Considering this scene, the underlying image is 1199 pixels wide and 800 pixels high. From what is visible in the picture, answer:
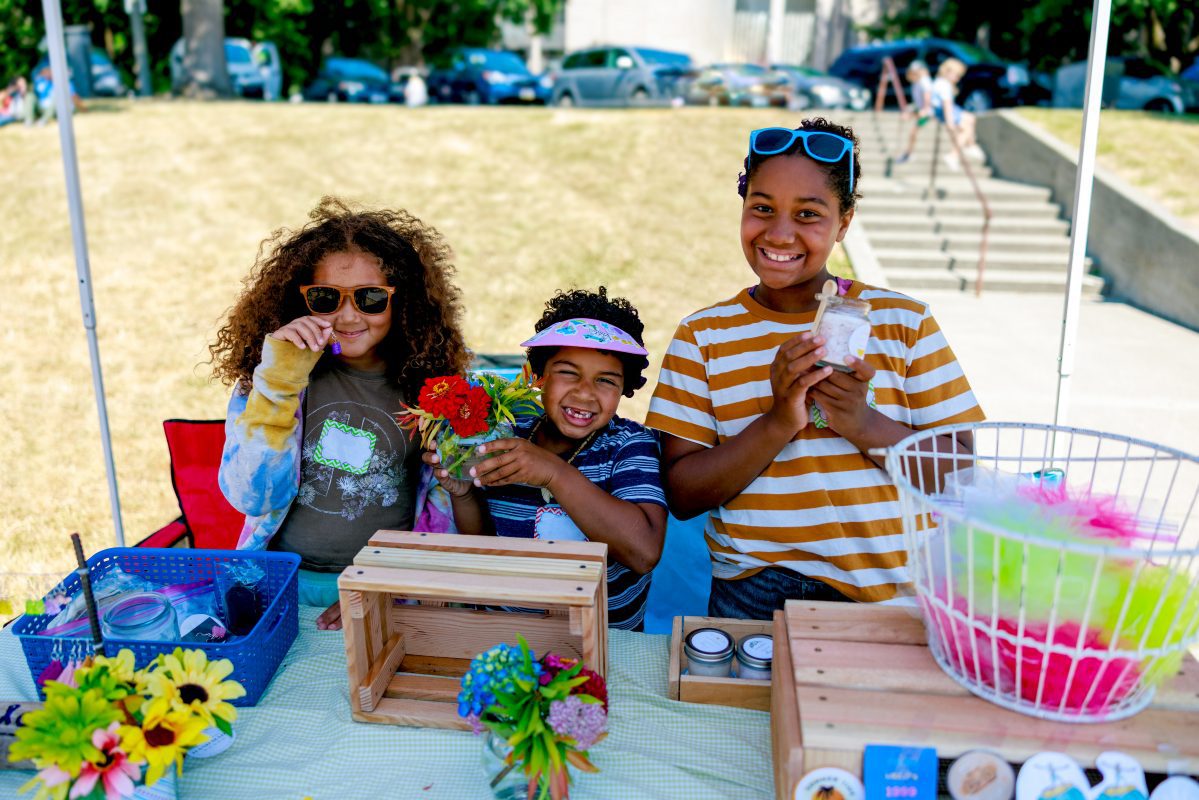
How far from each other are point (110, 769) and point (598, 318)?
140 centimetres

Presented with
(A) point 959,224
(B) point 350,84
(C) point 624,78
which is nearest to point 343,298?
(A) point 959,224

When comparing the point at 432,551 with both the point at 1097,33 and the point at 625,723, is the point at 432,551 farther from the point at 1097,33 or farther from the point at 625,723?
the point at 1097,33

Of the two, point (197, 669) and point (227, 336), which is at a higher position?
point (227, 336)

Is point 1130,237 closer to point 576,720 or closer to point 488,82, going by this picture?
point 576,720

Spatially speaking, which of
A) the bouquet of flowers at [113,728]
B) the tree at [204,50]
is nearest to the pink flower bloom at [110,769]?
the bouquet of flowers at [113,728]

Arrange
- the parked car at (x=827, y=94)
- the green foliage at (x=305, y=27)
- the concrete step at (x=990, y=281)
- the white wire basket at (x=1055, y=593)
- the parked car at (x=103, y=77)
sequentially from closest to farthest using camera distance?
the white wire basket at (x=1055, y=593), the concrete step at (x=990, y=281), the parked car at (x=827, y=94), the parked car at (x=103, y=77), the green foliage at (x=305, y=27)

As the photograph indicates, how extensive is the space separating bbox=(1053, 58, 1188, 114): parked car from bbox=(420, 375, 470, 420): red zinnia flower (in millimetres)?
16537

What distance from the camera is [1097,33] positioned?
2.74 m

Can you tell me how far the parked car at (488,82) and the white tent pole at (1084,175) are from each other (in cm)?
1738

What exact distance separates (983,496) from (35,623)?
166cm

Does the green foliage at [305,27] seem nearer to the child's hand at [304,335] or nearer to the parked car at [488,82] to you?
the parked car at [488,82]

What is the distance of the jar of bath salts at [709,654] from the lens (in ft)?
5.43

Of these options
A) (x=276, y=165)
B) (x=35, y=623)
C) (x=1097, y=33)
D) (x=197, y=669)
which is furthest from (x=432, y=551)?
(x=276, y=165)

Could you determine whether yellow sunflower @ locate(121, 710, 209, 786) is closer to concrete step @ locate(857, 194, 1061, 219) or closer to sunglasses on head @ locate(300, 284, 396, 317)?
sunglasses on head @ locate(300, 284, 396, 317)
